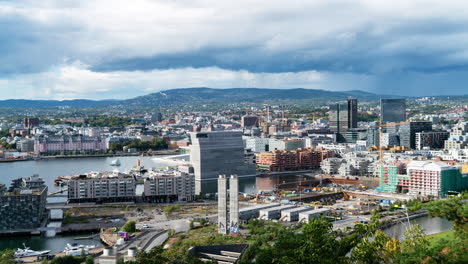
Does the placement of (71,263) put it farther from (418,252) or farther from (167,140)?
(167,140)

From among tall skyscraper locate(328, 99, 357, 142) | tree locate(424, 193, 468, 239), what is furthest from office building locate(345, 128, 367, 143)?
tree locate(424, 193, 468, 239)

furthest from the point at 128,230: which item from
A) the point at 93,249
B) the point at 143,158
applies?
the point at 143,158

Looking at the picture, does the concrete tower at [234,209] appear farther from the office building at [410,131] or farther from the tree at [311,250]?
the office building at [410,131]

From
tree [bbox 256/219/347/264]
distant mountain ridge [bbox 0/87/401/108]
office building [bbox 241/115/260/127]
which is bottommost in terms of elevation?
tree [bbox 256/219/347/264]

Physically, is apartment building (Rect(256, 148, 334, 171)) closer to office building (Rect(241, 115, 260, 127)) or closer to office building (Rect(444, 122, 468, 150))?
office building (Rect(444, 122, 468, 150))

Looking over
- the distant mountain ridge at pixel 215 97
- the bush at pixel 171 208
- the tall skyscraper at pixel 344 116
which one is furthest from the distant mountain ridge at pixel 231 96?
the bush at pixel 171 208

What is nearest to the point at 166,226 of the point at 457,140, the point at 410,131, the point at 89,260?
the point at 89,260

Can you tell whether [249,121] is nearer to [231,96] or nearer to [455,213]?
[455,213]
